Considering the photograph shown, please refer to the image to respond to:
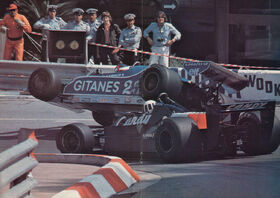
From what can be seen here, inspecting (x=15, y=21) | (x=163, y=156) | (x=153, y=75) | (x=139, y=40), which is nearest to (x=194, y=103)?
(x=153, y=75)

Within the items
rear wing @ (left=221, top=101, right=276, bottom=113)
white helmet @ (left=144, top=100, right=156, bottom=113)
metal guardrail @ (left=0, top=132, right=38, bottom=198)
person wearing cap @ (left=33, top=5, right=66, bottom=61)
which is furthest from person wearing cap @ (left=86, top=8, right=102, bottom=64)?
metal guardrail @ (left=0, top=132, right=38, bottom=198)

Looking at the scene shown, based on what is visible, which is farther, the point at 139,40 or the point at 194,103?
the point at 139,40

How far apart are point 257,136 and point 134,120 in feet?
5.21

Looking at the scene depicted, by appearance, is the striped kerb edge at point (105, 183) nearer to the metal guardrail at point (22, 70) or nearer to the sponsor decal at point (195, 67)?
Answer: the sponsor decal at point (195, 67)

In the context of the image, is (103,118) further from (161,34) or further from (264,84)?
(264,84)

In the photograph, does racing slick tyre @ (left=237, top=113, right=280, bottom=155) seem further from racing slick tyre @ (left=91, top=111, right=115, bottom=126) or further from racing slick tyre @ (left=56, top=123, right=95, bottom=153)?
racing slick tyre @ (left=91, top=111, right=115, bottom=126)

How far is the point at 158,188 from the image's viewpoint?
6.28 m

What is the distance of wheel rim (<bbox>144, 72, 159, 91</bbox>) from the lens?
9055 millimetres

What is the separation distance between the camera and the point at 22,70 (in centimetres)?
1353

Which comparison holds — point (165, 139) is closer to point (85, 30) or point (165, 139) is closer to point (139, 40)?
point (139, 40)

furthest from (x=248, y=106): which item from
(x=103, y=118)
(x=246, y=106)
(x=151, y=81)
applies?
(x=103, y=118)

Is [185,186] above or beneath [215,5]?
A: beneath

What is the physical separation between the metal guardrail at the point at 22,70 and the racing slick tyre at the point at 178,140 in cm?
511

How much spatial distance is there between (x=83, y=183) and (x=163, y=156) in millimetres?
2901
